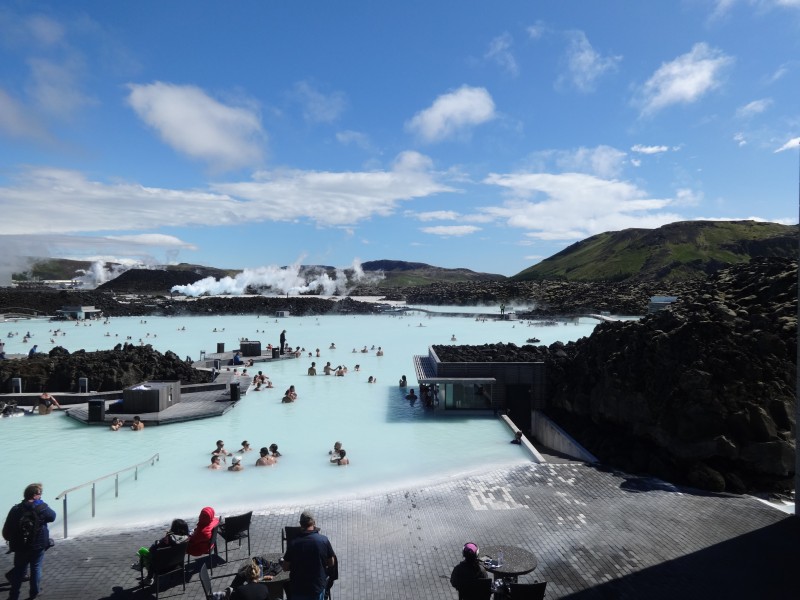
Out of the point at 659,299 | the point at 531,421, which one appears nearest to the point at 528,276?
the point at 659,299

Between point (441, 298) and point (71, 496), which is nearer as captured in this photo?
point (71, 496)

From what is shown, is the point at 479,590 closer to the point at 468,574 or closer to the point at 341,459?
the point at 468,574

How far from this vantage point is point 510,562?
644 centimetres

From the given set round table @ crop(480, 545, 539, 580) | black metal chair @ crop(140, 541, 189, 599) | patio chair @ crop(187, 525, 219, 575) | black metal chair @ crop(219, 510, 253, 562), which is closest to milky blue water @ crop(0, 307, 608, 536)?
black metal chair @ crop(219, 510, 253, 562)

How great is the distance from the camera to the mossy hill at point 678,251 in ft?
402

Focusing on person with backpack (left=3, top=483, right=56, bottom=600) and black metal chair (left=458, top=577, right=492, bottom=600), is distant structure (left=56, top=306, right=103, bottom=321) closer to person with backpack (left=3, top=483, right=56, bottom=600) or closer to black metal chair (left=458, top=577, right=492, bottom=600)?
person with backpack (left=3, top=483, right=56, bottom=600)

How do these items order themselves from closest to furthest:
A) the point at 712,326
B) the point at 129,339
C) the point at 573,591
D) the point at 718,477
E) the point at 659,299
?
the point at 573,591, the point at 718,477, the point at 712,326, the point at 659,299, the point at 129,339

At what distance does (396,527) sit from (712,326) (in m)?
10.3

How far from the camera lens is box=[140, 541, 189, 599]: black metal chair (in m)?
6.32

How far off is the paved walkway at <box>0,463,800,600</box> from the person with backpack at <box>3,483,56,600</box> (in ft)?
1.56

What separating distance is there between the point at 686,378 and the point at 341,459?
8647mm

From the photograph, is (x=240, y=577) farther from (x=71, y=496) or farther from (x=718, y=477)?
(x=718, y=477)

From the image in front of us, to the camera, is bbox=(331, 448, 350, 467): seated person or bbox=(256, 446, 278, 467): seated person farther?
bbox=(331, 448, 350, 467): seated person

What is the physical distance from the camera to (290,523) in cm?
879
